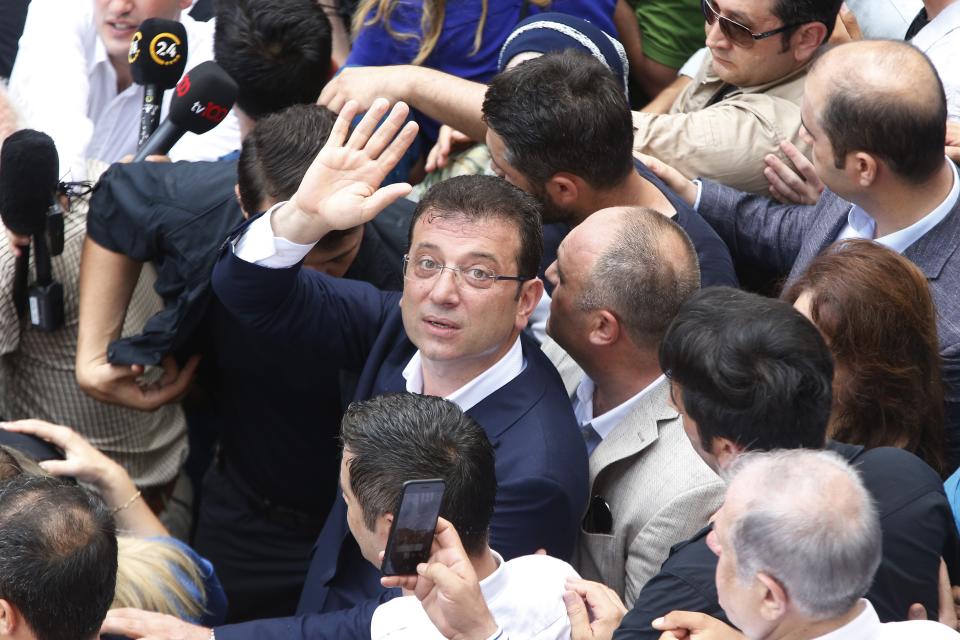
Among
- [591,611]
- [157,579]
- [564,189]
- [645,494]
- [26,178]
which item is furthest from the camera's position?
[564,189]

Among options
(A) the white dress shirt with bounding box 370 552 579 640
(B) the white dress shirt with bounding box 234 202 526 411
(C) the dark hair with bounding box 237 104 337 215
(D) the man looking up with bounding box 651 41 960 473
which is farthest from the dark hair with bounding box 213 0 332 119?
(A) the white dress shirt with bounding box 370 552 579 640

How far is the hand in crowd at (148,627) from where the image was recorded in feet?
8.25

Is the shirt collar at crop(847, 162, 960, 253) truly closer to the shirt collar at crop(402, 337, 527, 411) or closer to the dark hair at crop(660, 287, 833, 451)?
the dark hair at crop(660, 287, 833, 451)

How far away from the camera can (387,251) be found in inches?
143

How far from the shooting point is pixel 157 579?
2.68 meters

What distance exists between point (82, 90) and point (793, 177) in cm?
239

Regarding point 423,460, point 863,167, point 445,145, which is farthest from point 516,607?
point 445,145

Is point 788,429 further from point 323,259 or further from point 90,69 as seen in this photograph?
point 90,69

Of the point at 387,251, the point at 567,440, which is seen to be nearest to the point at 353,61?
the point at 387,251

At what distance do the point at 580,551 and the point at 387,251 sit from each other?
1.13 m

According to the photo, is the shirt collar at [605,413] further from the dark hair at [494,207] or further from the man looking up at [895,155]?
the man looking up at [895,155]

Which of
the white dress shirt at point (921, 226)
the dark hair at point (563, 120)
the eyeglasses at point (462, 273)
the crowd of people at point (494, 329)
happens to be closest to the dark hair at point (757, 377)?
the crowd of people at point (494, 329)

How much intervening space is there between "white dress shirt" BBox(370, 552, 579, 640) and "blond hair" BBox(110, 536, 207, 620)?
0.51m

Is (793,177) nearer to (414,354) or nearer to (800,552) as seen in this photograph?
(414,354)
